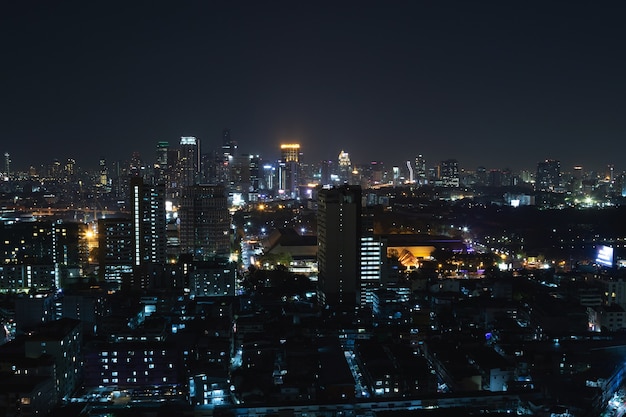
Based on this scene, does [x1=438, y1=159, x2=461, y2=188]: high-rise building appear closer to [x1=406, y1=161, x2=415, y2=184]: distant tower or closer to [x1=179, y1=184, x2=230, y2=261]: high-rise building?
[x1=406, y1=161, x2=415, y2=184]: distant tower

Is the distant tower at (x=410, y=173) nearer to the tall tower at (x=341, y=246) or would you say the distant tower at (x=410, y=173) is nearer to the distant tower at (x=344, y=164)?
the distant tower at (x=344, y=164)

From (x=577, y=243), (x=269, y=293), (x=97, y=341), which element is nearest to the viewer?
(x=97, y=341)

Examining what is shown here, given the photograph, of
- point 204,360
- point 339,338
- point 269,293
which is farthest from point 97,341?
point 269,293

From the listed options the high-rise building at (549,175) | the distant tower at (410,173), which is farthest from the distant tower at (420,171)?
the high-rise building at (549,175)

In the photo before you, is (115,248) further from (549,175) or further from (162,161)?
(549,175)

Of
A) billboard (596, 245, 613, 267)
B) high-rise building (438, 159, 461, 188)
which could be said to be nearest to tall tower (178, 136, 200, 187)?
high-rise building (438, 159, 461, 188)

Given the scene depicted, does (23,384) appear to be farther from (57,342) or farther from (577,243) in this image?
(577,243)
